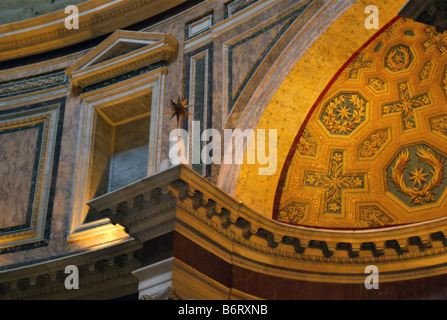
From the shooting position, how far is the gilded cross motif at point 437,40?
10094mm

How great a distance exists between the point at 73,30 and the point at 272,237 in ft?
19.6

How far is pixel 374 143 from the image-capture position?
1085cm

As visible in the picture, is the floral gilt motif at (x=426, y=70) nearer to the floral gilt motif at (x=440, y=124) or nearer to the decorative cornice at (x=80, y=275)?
the floral gilt motif at (x=440, y=124)

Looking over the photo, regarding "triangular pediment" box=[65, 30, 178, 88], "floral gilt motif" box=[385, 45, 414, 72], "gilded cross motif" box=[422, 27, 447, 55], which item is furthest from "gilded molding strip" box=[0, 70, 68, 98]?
"gilded cross motif" box=[422, 27, 447, 55]

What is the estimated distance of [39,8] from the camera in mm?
13672

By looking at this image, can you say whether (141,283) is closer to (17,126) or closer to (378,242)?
(378,242)

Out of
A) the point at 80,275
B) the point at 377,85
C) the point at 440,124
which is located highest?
the point at 377,85

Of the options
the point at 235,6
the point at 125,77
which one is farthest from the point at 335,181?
the point at 125,77

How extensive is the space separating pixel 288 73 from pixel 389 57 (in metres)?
1.60

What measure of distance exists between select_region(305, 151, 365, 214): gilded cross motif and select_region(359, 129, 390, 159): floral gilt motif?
0.32 metres

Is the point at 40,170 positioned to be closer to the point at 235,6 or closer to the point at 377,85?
the point at 235,6

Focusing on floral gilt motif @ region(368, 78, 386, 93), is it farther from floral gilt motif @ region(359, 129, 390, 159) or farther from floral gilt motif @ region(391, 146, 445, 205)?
floral gilt motif @ region(391, 146, 445, 205)

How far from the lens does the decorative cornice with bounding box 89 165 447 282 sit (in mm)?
8641

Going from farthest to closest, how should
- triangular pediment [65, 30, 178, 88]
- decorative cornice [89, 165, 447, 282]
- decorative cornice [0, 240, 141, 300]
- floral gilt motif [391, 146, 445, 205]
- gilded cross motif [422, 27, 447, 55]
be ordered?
triangular pediment [65, 30, 178, 88], floral gilt motif [391, 146, 445, 205], gilded cross motif [422, 27, 447, 55], decorative cornice [0, 240, 141, 300], decorative cornice [89, 165, 447, 282]
